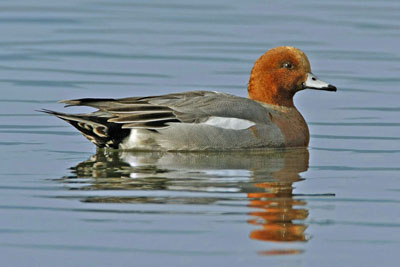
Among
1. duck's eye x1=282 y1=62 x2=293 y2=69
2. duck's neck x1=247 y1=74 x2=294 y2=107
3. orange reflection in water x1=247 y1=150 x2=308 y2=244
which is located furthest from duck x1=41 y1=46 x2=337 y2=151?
orange reflection in water x1=247 y1=150 x2=308 y2=244

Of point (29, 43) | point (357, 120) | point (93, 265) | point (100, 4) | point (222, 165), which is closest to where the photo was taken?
point (93, 265)

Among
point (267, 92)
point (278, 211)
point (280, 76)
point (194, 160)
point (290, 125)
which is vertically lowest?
point (278, 211)

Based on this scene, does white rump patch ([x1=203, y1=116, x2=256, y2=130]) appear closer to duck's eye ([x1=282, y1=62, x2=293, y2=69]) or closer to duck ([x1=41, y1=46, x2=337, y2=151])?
duck ([x1=41, y1=46, x2=337, y2=151])

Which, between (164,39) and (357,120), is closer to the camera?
(357,120)

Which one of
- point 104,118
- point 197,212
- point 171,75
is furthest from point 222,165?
point 171,75

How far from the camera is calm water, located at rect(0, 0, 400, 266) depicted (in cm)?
739

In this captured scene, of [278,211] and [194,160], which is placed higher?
[194,160]

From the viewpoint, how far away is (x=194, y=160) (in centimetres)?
1052

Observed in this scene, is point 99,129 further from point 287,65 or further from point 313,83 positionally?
point 313,83

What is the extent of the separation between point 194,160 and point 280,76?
1.57 meters

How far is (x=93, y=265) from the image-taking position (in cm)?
689

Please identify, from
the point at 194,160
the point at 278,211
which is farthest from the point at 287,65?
the point at 278,211

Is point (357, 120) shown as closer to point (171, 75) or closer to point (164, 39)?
point (171, 75)

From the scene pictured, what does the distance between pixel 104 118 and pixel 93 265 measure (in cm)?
412
